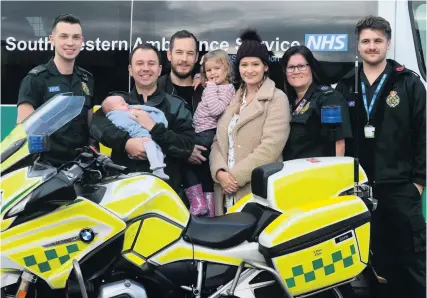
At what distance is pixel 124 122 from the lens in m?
3.08

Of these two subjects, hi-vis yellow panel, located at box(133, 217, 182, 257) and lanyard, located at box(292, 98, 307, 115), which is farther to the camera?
lanyard, located at box(292, 98, 307, 115)

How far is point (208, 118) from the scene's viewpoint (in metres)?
3.49

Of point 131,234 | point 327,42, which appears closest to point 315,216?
point 131,234

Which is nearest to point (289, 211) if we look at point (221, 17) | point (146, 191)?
point (146, 191)

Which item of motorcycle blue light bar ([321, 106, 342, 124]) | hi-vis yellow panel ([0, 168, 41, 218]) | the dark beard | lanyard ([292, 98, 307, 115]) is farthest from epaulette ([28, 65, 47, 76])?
motorcycle blue light bar ([321, 106, 342, 124])

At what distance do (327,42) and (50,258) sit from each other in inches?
99.6

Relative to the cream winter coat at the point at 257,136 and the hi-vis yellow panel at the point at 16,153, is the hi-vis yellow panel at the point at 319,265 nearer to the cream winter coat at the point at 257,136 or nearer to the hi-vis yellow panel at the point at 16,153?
the cream winter coat at the point at 257,136

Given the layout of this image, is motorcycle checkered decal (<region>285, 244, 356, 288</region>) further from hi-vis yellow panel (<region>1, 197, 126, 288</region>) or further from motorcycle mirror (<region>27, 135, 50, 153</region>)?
motorcycle mirror (<region>27, 135, 50, 153</region>)

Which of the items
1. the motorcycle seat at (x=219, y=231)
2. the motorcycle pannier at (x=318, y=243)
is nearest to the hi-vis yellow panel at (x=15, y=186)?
the motorcycle seat at (x=219, y=231)

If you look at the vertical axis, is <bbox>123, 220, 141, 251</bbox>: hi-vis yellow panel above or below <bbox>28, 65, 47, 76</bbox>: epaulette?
below

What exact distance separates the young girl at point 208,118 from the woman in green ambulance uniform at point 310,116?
418 mm

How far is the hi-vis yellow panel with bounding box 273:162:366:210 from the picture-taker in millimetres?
2557

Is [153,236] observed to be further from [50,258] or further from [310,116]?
[310,116]

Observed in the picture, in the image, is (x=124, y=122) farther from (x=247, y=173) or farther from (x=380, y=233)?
(x=380, y=233)
